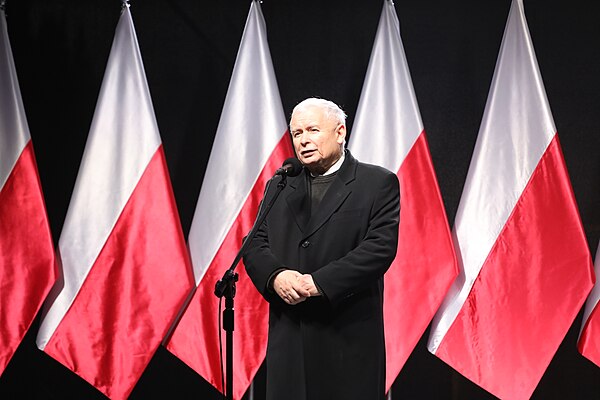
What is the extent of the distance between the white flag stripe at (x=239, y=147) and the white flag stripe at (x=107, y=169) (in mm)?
280

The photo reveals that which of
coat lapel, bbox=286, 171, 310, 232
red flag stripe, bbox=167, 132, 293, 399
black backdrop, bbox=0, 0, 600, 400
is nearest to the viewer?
coat lapel, bbox=286, 171, 310, 232

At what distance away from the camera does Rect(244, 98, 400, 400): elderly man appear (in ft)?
7.00

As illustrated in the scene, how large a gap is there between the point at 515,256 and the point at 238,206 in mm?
1096

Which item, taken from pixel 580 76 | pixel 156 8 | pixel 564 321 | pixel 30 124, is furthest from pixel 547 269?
pixel 30 124

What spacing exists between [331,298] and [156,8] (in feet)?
6.92

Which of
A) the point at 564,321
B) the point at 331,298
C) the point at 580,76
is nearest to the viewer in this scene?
the point at 331,298

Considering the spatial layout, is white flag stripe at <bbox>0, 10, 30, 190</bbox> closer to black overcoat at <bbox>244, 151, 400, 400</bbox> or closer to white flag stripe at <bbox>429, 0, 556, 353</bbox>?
black overcoat at <bbox>244, 151, 400, 400</bbox>

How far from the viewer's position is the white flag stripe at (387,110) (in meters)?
3.15

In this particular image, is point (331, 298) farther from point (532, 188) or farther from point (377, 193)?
point (532, 188)

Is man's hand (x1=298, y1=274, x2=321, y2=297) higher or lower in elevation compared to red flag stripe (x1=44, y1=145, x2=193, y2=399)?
higher

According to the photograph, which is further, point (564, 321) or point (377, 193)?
point (564, 321)

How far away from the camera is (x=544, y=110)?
3.11m

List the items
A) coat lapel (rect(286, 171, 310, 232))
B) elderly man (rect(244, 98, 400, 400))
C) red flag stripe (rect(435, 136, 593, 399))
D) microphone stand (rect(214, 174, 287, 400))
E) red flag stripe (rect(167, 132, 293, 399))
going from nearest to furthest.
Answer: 1. microphone stand (rect(214, 174, 287, 400))
2. elderly man (rect(244, 98, 400, 400))
3. coat lapel (rect(286, 171, 310, 232))
4. red flag stripe (rect(435, 136, 593, 399))
5. red flag stripe (rect(167, 132, 293, 399))

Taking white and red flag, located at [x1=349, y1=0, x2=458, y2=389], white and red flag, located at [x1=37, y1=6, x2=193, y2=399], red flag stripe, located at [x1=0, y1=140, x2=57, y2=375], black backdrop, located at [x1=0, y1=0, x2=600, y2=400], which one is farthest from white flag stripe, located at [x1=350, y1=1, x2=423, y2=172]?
red flag stripe, located at [x1=0, y1=140, x2=57, y2=375]
